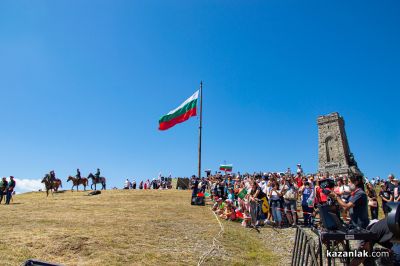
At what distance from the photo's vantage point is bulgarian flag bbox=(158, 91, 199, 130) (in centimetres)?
3047

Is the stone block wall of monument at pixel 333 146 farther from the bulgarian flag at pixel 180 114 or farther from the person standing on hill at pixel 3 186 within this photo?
the person standing on hill at pixel 3 186

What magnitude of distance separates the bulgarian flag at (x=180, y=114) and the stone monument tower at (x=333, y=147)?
135 ft

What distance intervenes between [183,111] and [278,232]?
61.3 feet

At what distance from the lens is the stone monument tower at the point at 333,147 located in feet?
207

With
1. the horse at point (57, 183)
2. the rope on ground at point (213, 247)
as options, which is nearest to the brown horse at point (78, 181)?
the horse at point (57, 183)

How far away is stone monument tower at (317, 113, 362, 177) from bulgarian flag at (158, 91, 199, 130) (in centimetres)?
4128

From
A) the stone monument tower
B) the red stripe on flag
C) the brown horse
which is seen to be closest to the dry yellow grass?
the red stripe on flag

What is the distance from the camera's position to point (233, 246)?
1137 centimetres

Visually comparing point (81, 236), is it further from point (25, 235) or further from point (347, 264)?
point (347, 264)

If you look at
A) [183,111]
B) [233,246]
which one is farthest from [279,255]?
[183,111]

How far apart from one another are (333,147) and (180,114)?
148 ft

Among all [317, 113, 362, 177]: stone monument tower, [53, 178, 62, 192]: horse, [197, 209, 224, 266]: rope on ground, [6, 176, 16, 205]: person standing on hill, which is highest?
[317, 113, 362, 177]: stone monument tower

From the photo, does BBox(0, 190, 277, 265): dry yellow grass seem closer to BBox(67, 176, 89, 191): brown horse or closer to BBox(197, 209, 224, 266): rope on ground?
BBox(197, 209, 224, 266): rope on ground

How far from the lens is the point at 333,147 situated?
6569cm
